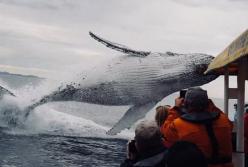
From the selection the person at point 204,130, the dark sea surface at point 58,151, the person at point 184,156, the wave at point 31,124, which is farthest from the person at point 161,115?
the wave at point 31,124

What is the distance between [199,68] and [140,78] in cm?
208

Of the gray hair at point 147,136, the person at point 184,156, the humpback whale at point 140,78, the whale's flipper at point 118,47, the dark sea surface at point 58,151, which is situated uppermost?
the whale's flipper at point 118,47

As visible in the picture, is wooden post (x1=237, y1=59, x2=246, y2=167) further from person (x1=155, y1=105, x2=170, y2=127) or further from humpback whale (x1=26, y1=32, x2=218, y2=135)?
humpback whale (x1=26, y1=32, x2=218, y2=135)

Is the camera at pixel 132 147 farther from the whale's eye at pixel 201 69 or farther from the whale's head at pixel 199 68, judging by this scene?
the whale's eye at pixel 201 69

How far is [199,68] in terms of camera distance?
15.1 meters

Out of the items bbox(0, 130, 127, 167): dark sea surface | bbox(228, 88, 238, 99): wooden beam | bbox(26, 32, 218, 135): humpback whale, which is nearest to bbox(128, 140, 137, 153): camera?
bbox(228, 88, 238, 99): wooden beam

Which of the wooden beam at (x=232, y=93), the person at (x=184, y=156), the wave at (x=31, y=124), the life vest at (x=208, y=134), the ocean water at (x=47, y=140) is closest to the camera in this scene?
the person at (x=184, y=156)

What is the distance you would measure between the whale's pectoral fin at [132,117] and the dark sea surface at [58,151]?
0.81 metres

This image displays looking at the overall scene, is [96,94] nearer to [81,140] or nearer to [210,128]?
[81,140]

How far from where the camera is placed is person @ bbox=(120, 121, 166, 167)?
14.5ft

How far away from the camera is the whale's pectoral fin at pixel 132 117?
1616 cm

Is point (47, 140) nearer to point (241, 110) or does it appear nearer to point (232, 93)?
point (232, 93)

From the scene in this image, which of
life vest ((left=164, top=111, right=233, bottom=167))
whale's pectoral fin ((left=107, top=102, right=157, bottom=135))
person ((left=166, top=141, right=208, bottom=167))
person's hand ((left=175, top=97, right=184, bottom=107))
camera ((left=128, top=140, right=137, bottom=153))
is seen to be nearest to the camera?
person ((left=166, top=141, right=208, bottom=167))

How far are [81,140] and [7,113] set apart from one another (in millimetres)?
4839
